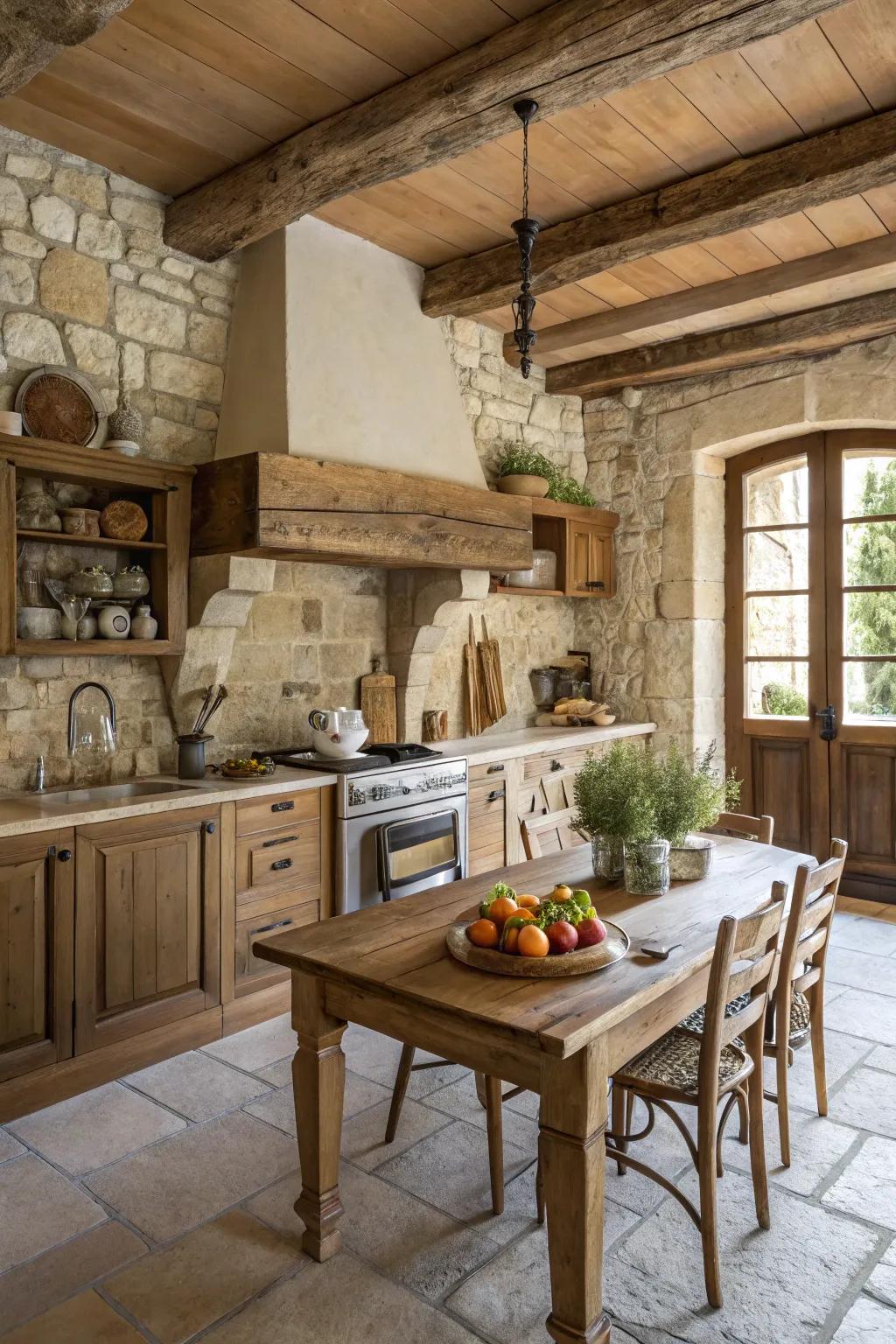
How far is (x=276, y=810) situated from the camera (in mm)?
3561

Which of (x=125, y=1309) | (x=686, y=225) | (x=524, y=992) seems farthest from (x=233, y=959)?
(x=686, y=225)

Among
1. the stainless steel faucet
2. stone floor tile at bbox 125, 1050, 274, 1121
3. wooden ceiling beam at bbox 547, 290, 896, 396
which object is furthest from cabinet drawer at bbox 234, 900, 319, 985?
wooden ceiling beam at bbox 547, 290, 896, 396

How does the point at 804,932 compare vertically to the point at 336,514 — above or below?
below

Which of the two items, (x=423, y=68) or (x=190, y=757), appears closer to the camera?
(x=423, y=68)

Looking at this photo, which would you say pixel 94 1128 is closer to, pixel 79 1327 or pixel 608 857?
pixel 79 1327

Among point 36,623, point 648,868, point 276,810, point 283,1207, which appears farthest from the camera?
point 276,810

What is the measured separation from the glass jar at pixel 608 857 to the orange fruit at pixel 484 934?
2.18ft

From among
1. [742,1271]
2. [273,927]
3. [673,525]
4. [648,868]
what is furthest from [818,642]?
[742,1271]

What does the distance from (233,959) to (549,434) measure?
3815 mm

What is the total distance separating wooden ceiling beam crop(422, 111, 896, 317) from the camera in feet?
10.3

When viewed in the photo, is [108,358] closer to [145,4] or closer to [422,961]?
[145,4]

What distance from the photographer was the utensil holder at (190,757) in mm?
3633

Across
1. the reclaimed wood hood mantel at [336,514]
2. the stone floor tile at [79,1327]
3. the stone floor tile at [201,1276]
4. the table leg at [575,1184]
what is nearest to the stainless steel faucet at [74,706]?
the reclaimed wood hood mantel at [336,514]

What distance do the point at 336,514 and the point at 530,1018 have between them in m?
2.44
